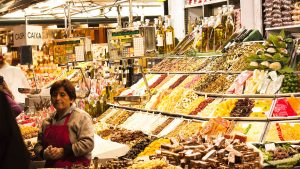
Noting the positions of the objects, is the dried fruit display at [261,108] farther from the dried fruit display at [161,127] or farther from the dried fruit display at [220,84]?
the dried fruit display at [161,127]

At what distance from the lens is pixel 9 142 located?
289 centimetres

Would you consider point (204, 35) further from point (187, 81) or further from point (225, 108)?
point (225, 108)

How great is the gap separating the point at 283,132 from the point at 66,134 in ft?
7.53

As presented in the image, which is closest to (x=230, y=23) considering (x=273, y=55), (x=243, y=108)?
(x=273, y=55)

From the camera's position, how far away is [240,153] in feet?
17.2

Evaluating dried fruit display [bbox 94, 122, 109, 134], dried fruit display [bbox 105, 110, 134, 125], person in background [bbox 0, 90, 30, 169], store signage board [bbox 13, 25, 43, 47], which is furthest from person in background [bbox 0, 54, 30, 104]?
person in background [bbox 0, 90, 30, 169]

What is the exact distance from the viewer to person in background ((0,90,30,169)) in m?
2.87

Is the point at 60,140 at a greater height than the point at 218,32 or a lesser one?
lesser

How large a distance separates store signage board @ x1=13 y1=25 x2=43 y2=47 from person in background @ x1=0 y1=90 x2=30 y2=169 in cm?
884

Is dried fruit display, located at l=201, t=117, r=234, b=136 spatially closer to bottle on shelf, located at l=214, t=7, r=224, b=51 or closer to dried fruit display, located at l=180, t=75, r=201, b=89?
dried fruit display, located at l=180, t=75, r=201, b=89

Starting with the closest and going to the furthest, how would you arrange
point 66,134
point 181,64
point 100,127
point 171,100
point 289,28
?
point 66,134, point 171,100, point 100,127, point 289,28, point 181,64

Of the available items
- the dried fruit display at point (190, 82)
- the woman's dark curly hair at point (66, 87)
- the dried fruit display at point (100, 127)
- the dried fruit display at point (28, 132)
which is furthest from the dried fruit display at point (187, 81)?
the woman's dark curly hair at point (66, 87)

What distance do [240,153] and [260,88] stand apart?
196 centimetres

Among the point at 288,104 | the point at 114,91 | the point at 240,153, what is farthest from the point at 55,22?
the point at 240,153
